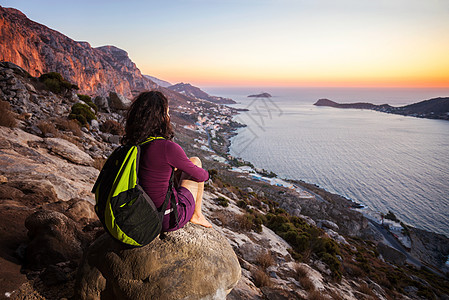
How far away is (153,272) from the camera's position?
209cm

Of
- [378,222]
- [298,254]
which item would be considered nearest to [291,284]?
[298,254]

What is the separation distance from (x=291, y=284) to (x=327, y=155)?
63036mm

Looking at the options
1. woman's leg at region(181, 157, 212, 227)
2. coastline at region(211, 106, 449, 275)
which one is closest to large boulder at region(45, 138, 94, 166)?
woman's leg at region(181, 157, 212, 227)

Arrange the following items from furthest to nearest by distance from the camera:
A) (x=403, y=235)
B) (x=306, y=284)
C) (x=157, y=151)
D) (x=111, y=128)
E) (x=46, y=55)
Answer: (x=46, y=55), (x=403, y=235), (x=111, y=128), (x=306, y=284), (x=157, y=151)

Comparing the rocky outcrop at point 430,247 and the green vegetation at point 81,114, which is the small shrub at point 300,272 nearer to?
the green vegetation at point 81,114

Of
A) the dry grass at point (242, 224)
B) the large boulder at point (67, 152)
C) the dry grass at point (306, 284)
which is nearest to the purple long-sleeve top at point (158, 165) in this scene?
the dry grass at point (306, 284)

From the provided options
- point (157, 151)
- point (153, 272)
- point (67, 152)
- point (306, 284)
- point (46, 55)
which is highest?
point (46, 55)

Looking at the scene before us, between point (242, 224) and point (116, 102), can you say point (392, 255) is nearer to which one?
point (242, 224)

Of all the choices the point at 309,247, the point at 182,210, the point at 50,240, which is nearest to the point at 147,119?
the point at 182,210

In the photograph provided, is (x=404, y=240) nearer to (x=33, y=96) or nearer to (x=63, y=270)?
(x=63, y=270)

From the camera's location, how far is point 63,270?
8.32 ft

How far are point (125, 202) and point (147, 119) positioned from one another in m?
0.83

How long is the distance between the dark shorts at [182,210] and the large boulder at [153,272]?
19 centimetres

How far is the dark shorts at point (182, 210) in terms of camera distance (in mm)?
2215
